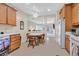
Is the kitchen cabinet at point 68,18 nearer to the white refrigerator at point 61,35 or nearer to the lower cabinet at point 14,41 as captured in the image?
the white refrigerator at point 61,35

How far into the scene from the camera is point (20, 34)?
391 cm

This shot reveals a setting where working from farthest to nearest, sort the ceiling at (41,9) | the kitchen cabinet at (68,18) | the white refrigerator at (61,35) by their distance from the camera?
the white refrigerator at (61,35) → the kitchen cabinet at (68,18) → the ceiling at (41,9)

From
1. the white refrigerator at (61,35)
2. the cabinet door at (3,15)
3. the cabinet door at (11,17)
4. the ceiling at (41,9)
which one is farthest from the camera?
the white refrigerator at (61,35)

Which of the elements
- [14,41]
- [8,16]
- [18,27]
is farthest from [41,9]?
[14,41]

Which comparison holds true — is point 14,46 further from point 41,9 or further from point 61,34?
point 61,34

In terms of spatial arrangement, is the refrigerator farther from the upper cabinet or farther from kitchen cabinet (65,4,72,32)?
the upper cabinet

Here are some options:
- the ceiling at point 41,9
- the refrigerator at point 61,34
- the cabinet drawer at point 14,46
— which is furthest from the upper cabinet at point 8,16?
the refrigerator at point 61,34

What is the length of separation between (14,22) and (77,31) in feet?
6.67

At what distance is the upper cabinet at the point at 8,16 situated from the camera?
3.73m

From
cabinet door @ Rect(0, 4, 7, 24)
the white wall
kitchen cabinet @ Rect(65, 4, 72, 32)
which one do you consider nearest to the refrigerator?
kitchen cabinet @ Rect(65, 4, 72, 32)

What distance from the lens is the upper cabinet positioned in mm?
3728

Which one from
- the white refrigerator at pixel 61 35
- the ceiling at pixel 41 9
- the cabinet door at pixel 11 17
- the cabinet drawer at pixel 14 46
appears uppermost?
the ceiling at pixel 41 9

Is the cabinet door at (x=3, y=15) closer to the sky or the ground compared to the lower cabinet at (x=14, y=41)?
closer to the sky

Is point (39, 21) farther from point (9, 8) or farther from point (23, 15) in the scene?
point (9, 8)
